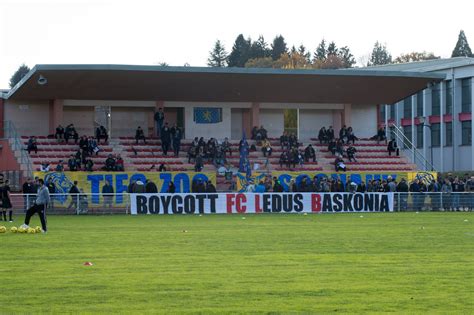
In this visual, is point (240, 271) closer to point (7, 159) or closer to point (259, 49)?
point (7, 159)

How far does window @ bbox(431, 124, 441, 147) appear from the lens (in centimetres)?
8756

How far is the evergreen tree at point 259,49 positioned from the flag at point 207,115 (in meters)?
87.5

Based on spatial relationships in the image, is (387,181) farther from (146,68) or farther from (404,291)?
(404,291)

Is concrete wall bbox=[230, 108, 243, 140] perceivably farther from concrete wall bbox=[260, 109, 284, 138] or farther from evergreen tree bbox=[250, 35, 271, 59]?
evergreen tree bbox=[250, 35, 271, 59]

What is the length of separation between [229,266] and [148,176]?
105ft

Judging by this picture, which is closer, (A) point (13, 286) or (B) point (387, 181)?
(A) point (13, 286)

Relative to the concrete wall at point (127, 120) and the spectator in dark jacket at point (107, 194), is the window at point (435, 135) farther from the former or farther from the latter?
the spectator in dark jacket at point (107, 194)

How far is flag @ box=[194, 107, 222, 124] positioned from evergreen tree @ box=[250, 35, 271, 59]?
287 ft

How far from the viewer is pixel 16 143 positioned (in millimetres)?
53656

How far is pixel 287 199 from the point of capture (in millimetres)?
46688

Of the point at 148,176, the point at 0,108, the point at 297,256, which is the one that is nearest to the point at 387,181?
the point at 148,176

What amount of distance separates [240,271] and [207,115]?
138 feet

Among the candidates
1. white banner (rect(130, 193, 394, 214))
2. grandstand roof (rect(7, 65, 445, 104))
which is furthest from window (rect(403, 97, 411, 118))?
white banner (rect(130, 193, 394, 214))

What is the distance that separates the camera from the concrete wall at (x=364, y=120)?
64.6m
